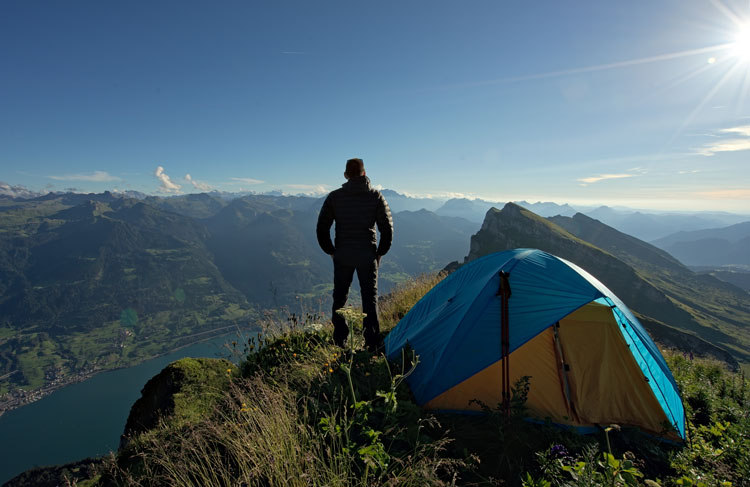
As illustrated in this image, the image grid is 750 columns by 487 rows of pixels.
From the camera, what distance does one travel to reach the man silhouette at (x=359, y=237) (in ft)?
18.4

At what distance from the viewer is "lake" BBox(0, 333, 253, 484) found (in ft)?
234

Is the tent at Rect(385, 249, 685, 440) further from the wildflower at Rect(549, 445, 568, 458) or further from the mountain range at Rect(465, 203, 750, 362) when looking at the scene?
the mountain range at Rect(465, 203, 750, 362)

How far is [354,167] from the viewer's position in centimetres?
568

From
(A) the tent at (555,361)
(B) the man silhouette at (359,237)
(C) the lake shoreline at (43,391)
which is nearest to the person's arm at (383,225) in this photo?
(B) the man silhouette at (359,237)

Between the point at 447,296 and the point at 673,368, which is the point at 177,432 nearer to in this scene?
the point at 447,296

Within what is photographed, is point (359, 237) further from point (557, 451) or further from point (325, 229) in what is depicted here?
point (557, 451)

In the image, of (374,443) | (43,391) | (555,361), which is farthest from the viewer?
(43,391)

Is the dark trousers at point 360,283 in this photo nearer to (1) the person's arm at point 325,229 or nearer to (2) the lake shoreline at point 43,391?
(1) the person's arm at point 325,229

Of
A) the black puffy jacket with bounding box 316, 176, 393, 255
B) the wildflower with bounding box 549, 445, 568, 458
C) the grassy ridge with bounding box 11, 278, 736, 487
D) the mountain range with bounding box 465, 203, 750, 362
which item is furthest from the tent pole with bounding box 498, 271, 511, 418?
the mountain range with bounding box 465, 203, 750, 362

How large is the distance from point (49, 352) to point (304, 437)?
23476cm

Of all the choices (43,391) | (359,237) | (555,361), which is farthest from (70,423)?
(555,361)

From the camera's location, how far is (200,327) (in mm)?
188625

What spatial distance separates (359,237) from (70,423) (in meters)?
132

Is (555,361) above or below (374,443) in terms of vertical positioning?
above
